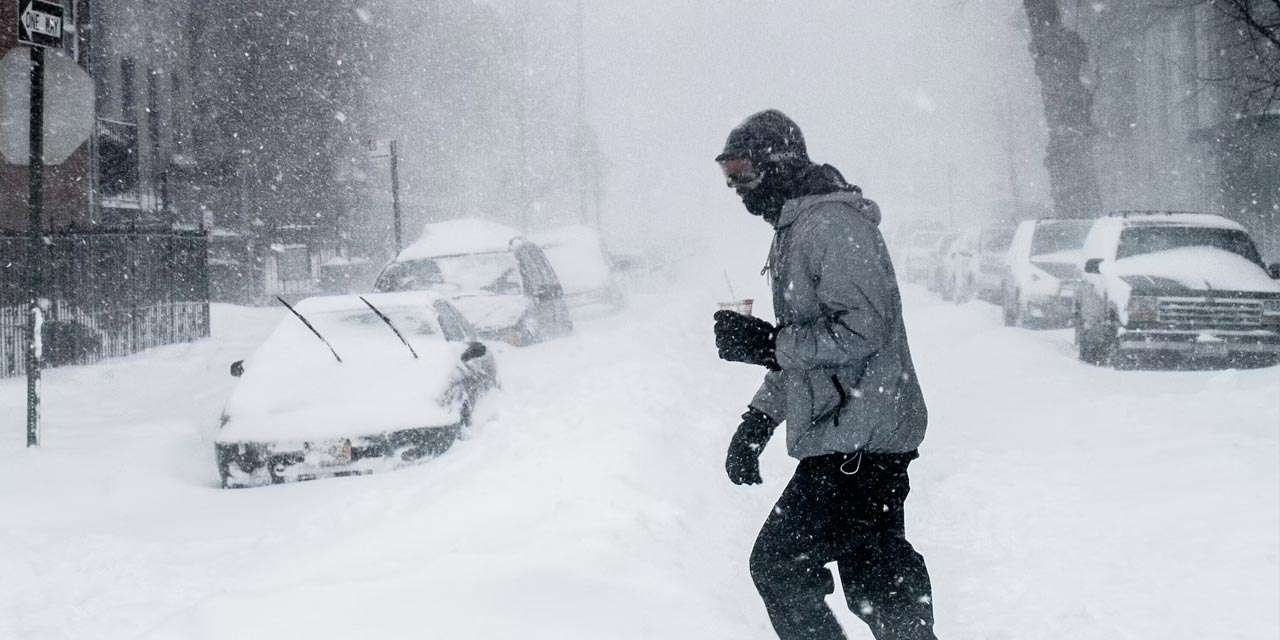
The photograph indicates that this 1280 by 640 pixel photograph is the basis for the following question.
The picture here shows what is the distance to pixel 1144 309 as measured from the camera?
12.7 m

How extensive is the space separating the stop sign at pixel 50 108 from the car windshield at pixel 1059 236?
1364 centimetres

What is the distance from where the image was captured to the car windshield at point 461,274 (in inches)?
528

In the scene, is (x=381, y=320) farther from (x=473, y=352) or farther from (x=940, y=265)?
(x=940, y=265)

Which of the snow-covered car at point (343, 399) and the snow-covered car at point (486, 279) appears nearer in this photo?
the snow-covered car at point (343, 399)

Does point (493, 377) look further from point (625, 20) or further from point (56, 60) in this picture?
point (625, 20)

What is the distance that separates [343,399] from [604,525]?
3.02 meters

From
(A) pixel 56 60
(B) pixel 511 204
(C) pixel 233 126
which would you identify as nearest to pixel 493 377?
(A) pixel 56 60

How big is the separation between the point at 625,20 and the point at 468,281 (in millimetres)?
121953

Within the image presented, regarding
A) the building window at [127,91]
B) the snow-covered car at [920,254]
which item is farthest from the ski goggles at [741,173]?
the snow-covered car at [920,254]

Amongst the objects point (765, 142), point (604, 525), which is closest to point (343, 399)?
point (604, 525)

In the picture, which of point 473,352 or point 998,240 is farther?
point 998,240

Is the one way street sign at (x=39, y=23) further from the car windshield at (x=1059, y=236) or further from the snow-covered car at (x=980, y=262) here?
the snow-covered car at (x=980, y=262)

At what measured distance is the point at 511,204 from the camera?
47906 millimetres

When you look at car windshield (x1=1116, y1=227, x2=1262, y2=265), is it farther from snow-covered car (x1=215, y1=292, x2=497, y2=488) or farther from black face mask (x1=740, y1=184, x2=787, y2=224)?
black face mask (x1=740, y1=184, x2=787, y2=224)
